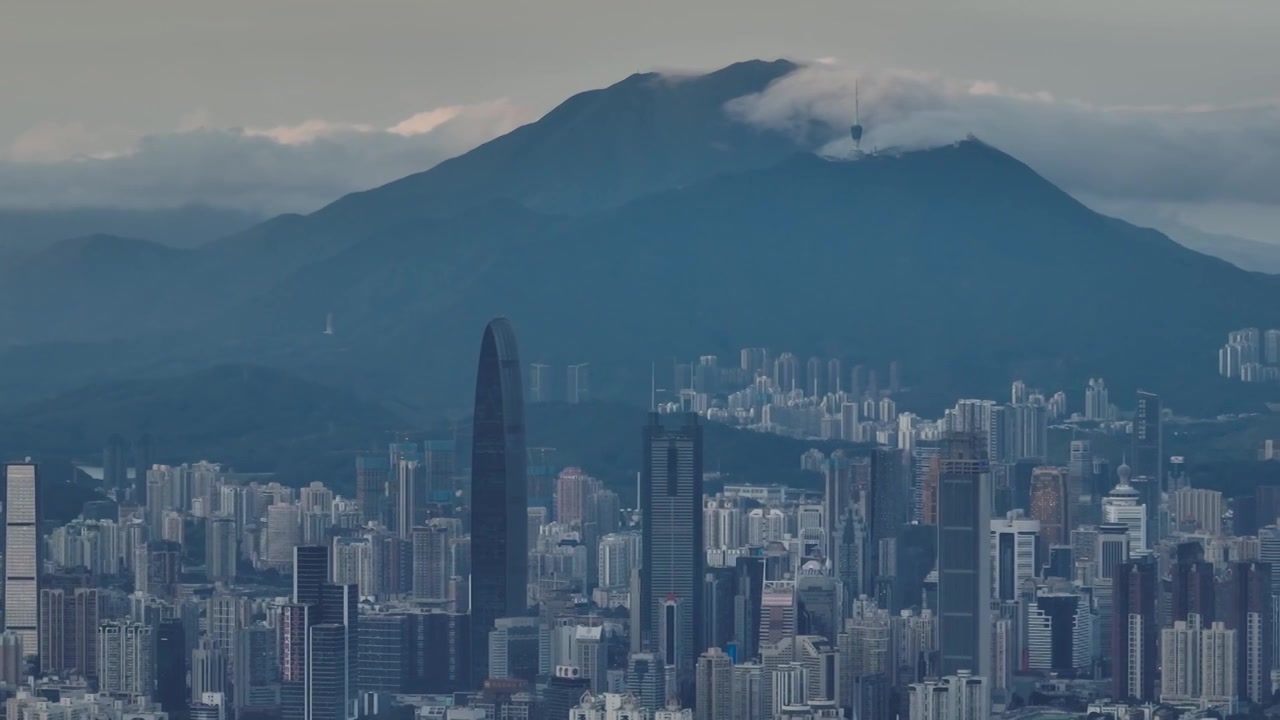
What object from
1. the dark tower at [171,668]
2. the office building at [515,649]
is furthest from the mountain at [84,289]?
the dark tower at [171,668]

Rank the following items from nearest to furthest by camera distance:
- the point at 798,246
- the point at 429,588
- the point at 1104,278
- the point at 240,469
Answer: the point at 429,588 < the point at 240,469 < the point at 1104,278 < the point at 798,246

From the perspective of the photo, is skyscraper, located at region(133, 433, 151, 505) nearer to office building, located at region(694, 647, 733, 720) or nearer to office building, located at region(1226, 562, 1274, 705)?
office building, located at region(694, 647, 733, 720)

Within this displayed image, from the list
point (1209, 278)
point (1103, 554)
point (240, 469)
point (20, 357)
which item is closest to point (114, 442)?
point (240, 469)

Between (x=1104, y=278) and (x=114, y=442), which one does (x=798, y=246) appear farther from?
(x=114, y=442)

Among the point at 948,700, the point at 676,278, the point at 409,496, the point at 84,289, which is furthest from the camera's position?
the point at 676,278

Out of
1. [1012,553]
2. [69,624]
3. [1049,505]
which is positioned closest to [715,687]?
[69,624]

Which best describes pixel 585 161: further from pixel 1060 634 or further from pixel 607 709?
pixel 607 709

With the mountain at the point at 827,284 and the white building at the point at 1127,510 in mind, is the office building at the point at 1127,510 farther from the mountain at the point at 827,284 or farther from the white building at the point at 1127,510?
the mountain at the point at 827,284
